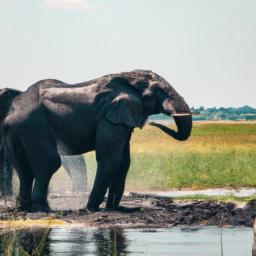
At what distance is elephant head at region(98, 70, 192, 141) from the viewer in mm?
25641

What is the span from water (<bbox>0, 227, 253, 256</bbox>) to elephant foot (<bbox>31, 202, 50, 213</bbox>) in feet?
10.3

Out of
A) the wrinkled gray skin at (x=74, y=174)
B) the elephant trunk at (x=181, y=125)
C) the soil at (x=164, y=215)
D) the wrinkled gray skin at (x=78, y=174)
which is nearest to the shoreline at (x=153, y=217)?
the soil at (x=164, y=215)

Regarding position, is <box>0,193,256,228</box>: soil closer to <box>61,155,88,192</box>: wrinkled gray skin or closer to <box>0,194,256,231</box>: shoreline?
<box>0,194,256,231</box>: shoreline

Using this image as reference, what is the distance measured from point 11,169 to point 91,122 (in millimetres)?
4284

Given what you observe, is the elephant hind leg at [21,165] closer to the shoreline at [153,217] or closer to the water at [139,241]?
the shoreline at [153,217]

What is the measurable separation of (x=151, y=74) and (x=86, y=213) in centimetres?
292

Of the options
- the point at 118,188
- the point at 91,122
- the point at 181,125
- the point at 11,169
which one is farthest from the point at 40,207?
the point at 11,169

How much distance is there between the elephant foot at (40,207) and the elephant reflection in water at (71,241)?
10.6 feet

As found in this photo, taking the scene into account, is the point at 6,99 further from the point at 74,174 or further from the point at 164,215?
the point at 164,215

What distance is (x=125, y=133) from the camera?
25.8 metres

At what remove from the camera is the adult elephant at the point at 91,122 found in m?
25.7

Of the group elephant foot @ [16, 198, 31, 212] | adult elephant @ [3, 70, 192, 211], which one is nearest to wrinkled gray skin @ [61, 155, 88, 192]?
adult elephant @ [3, 70, 192, 211]

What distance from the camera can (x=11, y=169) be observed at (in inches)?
1171

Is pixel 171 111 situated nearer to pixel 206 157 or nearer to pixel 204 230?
pixel 204 230
